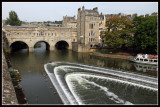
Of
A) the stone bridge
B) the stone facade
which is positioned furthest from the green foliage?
the stone bridge

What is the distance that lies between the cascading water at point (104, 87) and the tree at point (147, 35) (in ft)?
51.7

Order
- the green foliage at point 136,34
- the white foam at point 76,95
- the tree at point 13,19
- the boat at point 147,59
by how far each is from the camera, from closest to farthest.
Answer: the white foam at point 76,95 < the boat at point 147,59 < the green foliage at point 136,34 < the tree at point 13,19

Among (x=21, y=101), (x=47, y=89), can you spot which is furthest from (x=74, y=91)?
(x=21, y=101)

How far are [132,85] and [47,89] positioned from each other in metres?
12.4

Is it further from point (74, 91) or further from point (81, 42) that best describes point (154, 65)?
point (81, 42)

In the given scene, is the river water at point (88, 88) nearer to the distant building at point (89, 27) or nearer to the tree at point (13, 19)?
the distant building at point (89, 27)

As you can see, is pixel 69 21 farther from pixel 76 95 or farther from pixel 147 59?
pixel 76 95

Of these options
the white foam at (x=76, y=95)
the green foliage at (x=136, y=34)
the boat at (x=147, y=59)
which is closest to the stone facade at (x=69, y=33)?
the green foliage at (x=136, y=34)

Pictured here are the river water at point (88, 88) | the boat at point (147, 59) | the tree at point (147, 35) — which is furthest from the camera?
the tree at point (147, 35)

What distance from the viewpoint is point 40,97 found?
2158cm

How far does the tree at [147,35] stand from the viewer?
43.1 meters

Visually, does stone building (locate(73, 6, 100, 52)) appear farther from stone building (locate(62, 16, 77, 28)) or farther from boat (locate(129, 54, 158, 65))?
stone building (locate(62, 16, 77, 28))

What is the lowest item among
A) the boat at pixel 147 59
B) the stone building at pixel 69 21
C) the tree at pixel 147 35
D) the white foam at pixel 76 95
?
the white foam at pixel 76 95

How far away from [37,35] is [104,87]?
133ft
